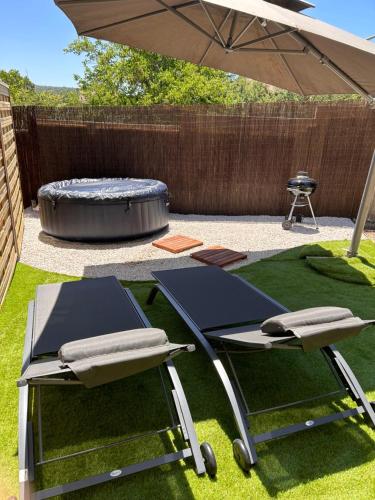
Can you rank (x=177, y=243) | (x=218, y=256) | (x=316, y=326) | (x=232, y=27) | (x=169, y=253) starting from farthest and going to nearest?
1. (x=177, y=243)
2. (x=169, y=253)
3. (x=218, y=256)
4. (x=232, y=27)
5. (x=316, y=326)

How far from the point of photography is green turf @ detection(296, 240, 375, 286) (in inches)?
210

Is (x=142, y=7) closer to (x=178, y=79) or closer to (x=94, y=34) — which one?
(x=94, y=34)

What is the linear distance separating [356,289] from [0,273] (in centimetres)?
494

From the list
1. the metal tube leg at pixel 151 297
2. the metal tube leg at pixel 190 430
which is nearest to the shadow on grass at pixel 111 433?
the metal tube leg at pixel 190 430

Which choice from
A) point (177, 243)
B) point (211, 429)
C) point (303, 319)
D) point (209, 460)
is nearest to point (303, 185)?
point (177, 243)

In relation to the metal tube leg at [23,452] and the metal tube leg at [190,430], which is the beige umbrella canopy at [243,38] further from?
the metal tube leg at [23,452]

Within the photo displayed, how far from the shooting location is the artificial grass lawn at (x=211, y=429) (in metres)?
2.15

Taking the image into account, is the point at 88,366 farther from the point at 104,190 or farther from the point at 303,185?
the point at 303,185

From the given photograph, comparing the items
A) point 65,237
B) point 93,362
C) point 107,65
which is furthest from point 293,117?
point 107,65

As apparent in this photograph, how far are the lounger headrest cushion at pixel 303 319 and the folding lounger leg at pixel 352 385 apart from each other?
1.54ft

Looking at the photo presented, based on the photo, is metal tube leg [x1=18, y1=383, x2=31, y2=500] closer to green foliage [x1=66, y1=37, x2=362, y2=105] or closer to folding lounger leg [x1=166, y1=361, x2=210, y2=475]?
folding lounger leg [x1=166, y1=361, x2=210, y2=475]

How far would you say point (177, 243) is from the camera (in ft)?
22.4

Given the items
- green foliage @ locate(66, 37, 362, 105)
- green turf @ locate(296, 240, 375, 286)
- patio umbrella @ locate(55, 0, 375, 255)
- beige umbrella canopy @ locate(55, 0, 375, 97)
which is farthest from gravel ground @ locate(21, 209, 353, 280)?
green foliage @ locate(66, 37, 362, 105)

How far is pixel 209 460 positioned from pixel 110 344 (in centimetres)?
100
